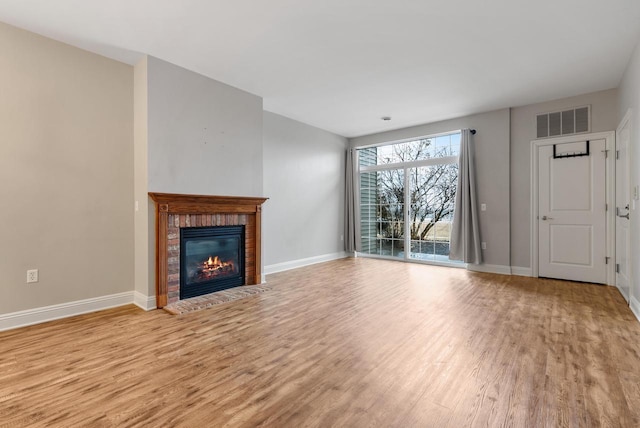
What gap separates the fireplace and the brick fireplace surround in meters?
0.08

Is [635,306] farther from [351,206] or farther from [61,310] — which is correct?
[61,310]

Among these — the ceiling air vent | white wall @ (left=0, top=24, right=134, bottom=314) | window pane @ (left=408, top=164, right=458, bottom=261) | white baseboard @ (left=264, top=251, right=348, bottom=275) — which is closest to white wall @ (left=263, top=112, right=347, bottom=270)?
white baseboard @ (left=264, top=251, right=348, bottom=275)

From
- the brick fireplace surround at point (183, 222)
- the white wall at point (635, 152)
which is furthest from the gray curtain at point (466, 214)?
the brick fireplace surround at point (183, 222)

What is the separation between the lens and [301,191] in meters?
5.82

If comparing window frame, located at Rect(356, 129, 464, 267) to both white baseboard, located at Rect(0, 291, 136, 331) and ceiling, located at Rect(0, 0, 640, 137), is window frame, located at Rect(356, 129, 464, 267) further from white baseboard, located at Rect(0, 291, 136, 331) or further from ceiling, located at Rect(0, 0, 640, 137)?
white baseboard, located at Rect(0, 291, 136, 331)

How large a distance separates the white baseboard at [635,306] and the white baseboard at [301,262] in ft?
14.5

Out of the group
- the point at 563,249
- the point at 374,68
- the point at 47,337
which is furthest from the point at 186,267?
the point at 563,249

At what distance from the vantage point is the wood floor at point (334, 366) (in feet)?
5.17

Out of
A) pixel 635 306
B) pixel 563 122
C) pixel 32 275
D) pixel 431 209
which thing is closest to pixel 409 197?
pixel 431 209

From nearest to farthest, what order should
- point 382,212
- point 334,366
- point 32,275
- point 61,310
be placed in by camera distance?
point 334,366 → point 32,275 → point 61,310 → point 382,212

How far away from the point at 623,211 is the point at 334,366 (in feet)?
13.7

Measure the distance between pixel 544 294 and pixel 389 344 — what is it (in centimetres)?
269

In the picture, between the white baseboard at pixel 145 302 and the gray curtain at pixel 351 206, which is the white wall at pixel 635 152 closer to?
the gray curtain at pixel 351 206

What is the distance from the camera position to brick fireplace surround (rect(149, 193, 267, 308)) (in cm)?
336
